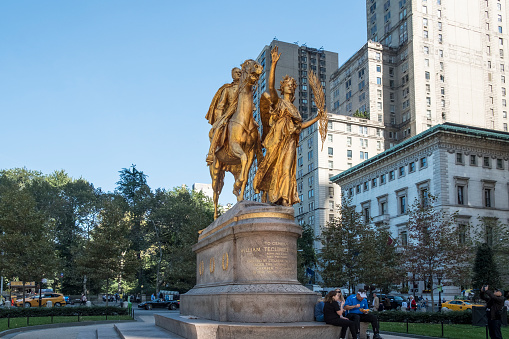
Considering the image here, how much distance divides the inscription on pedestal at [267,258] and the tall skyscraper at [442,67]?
87.7 m

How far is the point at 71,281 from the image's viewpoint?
6312 cm

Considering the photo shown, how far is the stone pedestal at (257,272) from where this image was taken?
36.7 ft

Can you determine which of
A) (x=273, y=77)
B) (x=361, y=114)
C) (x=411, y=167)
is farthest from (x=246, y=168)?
(x=361, y=114)

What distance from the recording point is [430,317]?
2623cm

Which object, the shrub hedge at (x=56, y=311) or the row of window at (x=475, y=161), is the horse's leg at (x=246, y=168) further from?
the row of window at (x=475, y=161)

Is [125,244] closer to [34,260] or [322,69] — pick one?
[34,260]

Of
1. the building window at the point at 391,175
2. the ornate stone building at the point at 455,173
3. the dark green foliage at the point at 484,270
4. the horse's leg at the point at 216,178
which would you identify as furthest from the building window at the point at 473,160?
the horse's leg at the point at 216,178

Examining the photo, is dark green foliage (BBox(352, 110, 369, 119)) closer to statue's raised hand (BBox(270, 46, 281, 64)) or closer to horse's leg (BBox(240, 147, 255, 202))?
horse's leg (BBox(240, 147, 255, 202))

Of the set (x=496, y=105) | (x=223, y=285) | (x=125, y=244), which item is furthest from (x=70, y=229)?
(x=496, y=105)

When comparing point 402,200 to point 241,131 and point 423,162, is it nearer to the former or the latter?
point 423,162

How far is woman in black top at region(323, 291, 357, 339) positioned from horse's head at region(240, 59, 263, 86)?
612cm

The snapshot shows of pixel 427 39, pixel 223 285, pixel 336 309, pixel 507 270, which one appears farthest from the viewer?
pixel 427 39

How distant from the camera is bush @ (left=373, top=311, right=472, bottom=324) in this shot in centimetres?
2544

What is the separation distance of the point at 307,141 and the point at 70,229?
150 ft
